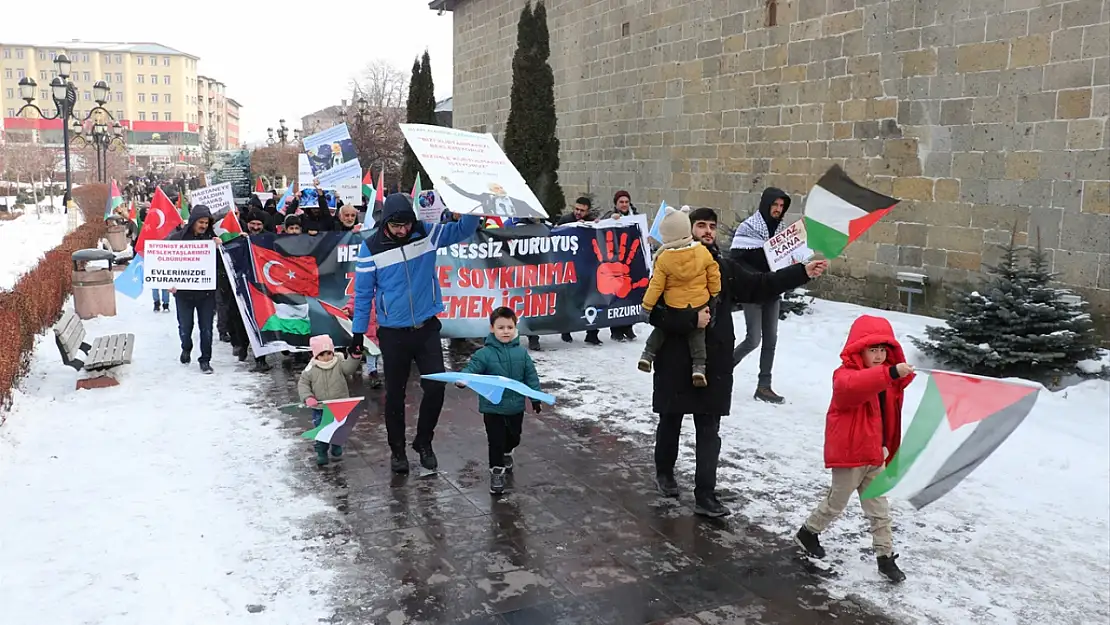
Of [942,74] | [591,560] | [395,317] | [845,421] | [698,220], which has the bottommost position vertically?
[591,560]

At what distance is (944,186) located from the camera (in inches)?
420

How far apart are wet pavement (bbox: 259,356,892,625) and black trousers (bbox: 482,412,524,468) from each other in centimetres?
25

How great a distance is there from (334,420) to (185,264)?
150 inches

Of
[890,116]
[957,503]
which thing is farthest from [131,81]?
[957,503]

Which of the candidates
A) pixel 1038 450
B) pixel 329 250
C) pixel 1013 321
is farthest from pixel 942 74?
pixel 329 250

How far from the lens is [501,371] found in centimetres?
530

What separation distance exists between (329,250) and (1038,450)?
6.96 meters

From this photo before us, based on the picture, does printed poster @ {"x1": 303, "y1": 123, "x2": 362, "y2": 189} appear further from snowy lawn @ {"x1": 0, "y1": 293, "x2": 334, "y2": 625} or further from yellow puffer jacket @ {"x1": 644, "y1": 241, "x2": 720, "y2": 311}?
yellow puffer jacket @ {"x1": 644, "y1": 241, "x2": 720, "y2": 311}

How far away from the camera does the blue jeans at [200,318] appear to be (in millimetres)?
8688

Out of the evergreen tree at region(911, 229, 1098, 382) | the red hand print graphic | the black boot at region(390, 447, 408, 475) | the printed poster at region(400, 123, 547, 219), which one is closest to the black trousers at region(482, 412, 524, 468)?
the black boot at region(390, 447, 408, 475)

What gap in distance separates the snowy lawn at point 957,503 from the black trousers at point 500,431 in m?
1.01

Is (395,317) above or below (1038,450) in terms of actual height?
above

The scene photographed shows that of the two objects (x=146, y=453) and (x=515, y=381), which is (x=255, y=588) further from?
(x=146, y=453)

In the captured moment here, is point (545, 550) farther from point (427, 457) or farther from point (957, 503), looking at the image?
point (957, 503)
